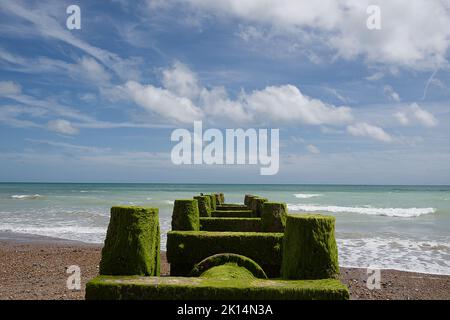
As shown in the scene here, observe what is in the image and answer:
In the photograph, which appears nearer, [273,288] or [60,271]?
[273,288]

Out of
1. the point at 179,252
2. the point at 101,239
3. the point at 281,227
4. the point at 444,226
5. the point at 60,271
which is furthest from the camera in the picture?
the point at 444,226

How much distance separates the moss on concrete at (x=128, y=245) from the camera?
530 centimetres

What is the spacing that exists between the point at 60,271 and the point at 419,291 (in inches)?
422

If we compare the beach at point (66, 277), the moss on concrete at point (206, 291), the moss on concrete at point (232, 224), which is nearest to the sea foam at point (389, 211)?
the beach at point (66, 277)

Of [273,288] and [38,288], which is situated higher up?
[273,288]

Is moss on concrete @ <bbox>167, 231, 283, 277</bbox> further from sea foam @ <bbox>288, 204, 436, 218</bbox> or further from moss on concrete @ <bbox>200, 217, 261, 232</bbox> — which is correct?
sea foam @ <bbox>288, 204, 436, 218</bbox>

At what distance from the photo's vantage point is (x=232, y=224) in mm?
12883

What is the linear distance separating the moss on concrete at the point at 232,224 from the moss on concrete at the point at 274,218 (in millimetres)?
2577

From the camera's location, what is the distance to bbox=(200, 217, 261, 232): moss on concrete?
12867 millimetres
